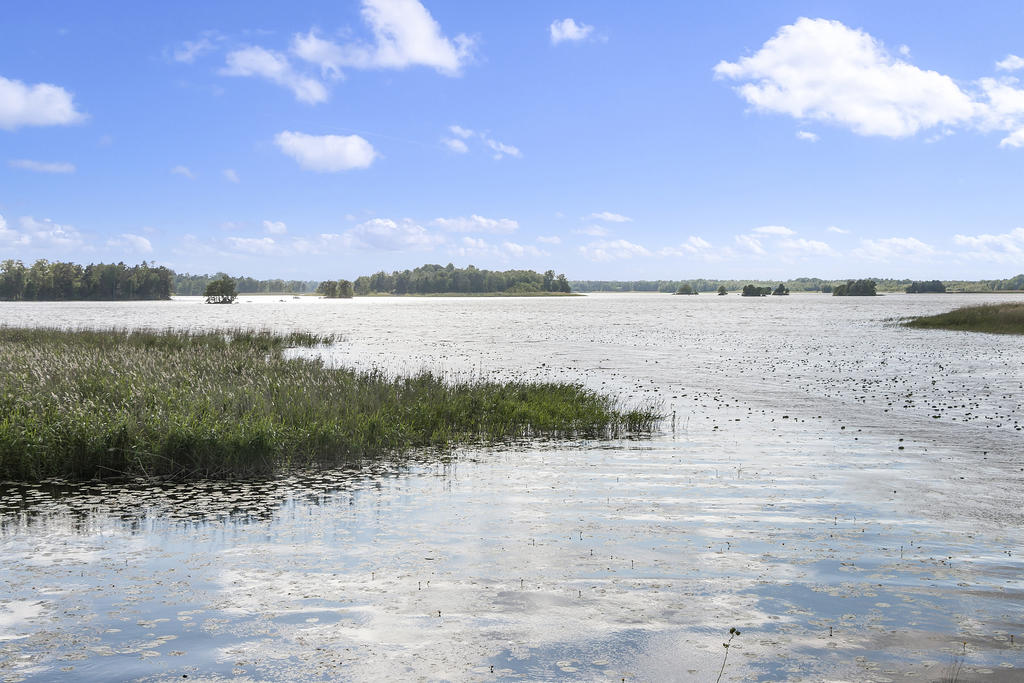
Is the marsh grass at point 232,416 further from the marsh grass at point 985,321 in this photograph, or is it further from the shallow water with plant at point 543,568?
the marsh grass at point 985,321

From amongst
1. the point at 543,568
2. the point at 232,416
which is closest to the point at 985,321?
the point at 232,416

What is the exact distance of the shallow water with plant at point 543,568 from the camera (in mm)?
7703

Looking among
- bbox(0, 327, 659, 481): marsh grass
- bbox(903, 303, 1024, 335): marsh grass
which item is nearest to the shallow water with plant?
bbox(0, 327, 659, 481): marsh grass

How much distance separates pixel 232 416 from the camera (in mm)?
18531

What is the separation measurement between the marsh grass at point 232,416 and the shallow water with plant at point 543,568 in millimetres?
1116

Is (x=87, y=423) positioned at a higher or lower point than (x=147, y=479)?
higher

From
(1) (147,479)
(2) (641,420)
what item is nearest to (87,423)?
(1) (147,479)

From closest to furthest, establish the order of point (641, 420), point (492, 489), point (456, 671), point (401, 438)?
1. point (456, 671)
2. point (492, 489)
3. point (401, 438)
4. point (641, 420)

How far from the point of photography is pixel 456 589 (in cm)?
966

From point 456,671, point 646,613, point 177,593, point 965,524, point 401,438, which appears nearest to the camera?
point 456,671

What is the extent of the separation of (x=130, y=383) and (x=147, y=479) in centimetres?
741

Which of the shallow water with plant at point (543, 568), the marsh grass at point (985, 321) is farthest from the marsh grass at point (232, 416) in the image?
the marsh grass at point (985, 321)

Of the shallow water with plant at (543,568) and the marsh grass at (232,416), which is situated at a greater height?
the marsh grass at (232,416)

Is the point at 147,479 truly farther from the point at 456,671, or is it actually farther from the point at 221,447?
the point at 456,671
